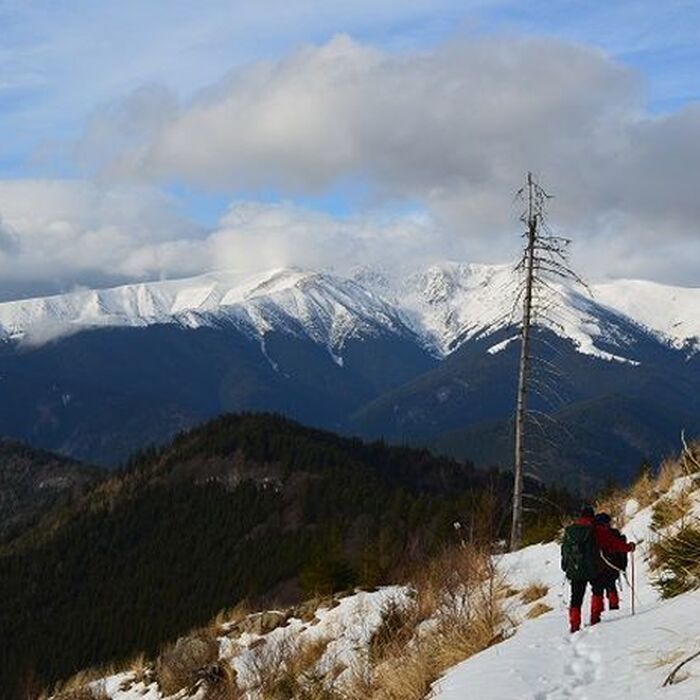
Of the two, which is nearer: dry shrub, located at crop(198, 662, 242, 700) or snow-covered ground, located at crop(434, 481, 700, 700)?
snow-covered ground, located at crop(434, 481, 700, 700)

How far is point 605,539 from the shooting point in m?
11.6

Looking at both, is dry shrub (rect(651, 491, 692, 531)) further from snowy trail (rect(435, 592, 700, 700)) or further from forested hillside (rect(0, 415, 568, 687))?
forested hillside (rect(0, 415, 568, 687))

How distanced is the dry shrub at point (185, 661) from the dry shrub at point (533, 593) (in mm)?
6789

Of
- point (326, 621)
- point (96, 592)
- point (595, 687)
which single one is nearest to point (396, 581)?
point (326, 621)

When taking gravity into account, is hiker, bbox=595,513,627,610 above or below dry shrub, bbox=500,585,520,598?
above

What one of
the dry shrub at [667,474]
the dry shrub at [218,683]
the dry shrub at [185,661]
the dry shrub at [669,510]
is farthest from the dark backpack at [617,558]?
the dry shrub at [185,661]

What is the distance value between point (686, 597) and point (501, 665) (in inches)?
91.2

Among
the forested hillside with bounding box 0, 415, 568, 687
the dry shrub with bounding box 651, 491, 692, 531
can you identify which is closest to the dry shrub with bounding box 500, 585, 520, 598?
the dry shrub with bounding box 651, 491, 692, 531

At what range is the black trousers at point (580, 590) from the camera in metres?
10.6

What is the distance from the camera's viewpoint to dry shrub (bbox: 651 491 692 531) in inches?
562

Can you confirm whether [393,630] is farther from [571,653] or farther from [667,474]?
[667,474]

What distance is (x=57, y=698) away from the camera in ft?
70.3

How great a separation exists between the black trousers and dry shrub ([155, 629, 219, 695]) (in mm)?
9619

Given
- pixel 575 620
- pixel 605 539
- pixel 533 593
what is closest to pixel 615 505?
pixel 533 593
